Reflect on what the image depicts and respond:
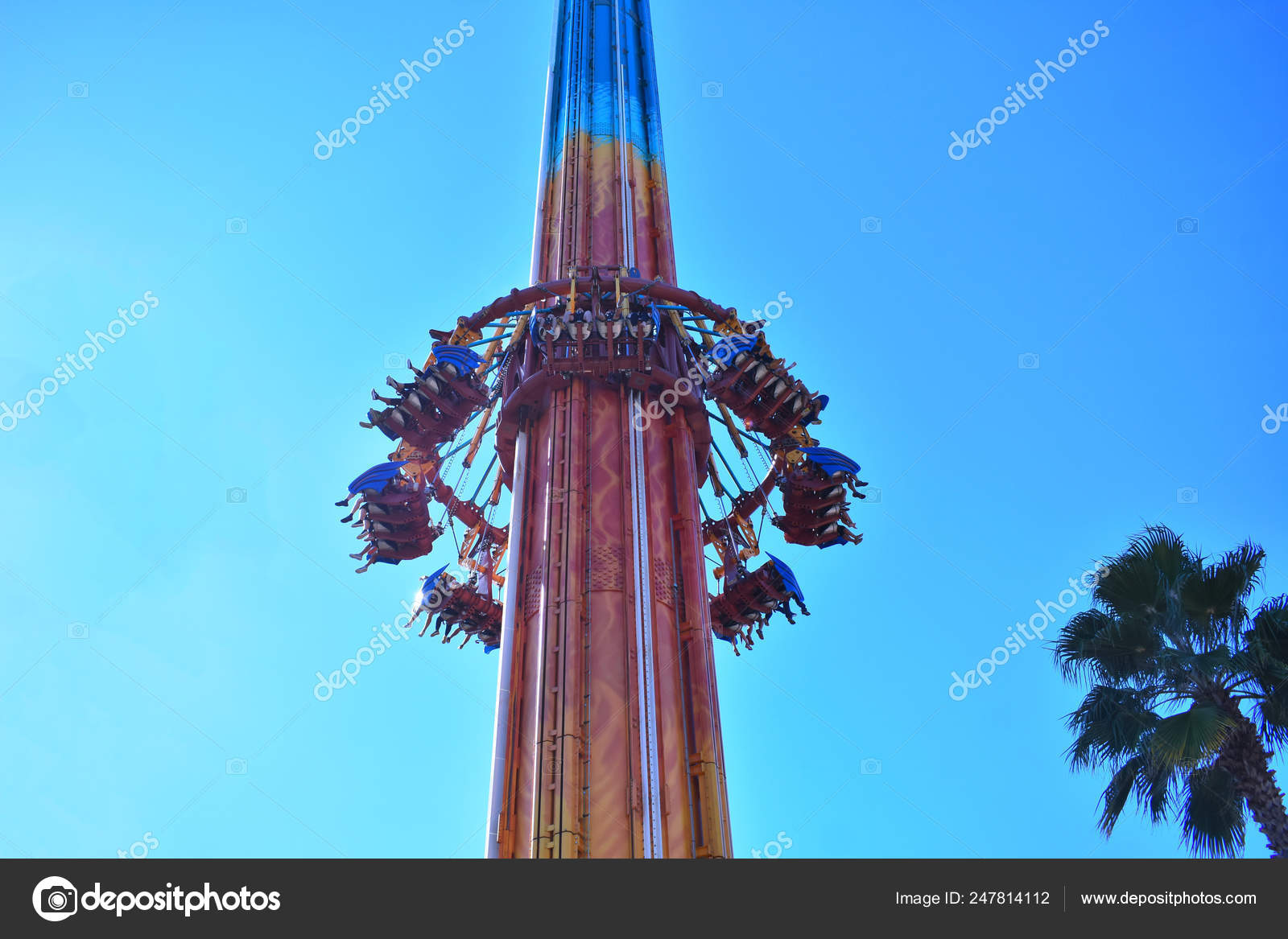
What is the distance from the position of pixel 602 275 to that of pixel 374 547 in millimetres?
7328

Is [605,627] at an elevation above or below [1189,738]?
above

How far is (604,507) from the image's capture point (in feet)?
67.4

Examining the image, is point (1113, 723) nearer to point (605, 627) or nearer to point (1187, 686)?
point (1187, 686)

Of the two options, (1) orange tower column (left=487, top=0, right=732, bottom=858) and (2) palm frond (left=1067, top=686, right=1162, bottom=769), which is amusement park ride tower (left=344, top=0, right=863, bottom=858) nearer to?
(1) orange tower column (left=487, top=0, right=732, bottom=858)

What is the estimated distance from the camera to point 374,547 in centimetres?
2308

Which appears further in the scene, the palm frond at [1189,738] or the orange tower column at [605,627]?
the orange tower column at [605,627]
